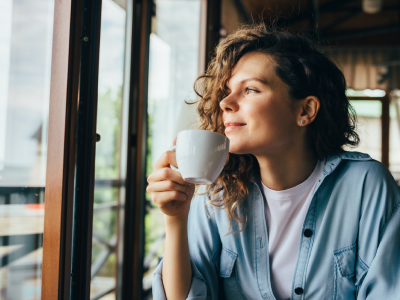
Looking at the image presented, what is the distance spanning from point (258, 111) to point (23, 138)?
763mm

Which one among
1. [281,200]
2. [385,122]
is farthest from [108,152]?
[385,122]

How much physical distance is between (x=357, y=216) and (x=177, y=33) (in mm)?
1993

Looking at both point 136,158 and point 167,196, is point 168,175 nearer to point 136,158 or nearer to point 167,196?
point 167,196

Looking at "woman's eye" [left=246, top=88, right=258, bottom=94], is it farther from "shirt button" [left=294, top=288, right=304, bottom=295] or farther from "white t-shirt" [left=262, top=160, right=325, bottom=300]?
"shirt button" [left=294, top=288, right=304, bottom=295]

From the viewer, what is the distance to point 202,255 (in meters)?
1.17

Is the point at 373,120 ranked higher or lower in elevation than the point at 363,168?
higher

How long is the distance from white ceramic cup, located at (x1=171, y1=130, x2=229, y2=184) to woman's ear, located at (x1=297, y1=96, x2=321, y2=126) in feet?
1.97

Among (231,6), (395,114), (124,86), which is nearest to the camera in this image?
(124,86)

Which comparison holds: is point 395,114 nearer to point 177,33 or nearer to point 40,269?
point 177,33

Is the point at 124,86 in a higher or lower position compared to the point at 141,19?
lower

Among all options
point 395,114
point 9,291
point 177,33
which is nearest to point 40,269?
point 9,291

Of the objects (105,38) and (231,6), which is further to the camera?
(231,6)

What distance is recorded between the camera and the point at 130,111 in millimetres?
2020

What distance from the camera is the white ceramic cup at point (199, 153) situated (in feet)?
2.42
